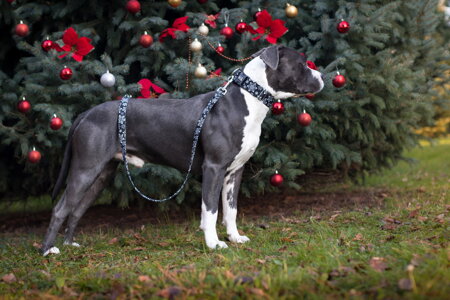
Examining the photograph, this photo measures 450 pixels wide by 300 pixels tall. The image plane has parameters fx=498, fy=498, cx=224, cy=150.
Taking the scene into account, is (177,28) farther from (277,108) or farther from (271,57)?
(271,57)

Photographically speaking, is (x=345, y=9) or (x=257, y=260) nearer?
(x=257, y=260)

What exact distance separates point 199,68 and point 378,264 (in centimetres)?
281

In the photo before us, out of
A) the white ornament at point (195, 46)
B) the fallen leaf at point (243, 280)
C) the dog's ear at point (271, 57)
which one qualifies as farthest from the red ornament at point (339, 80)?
the fallen leaf at point (243, 280)

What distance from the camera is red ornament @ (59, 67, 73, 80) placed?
4867 millimetres

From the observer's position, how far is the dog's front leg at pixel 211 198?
411 cm

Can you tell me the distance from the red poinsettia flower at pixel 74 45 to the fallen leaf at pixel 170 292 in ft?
9.69

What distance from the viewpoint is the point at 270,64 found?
403 centimetres

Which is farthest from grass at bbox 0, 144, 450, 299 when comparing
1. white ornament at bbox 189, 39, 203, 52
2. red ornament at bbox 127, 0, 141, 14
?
red ornament at bbox 127, 0, 141, 14

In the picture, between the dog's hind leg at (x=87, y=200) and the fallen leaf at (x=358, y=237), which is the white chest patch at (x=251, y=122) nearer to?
the fallen leaf at (x=358, y=237)

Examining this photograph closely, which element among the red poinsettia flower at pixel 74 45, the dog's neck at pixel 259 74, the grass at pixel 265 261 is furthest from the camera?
the red poinsettia flower at pixel 74 45

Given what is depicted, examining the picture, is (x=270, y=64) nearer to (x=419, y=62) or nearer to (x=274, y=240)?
(x=274, y=240)

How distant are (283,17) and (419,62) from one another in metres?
2.33

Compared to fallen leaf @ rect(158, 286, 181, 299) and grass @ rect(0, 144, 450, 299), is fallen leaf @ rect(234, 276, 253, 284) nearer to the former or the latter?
grass @ rect(0, 144, 450, 299)

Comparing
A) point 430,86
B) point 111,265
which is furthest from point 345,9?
point 111,265
